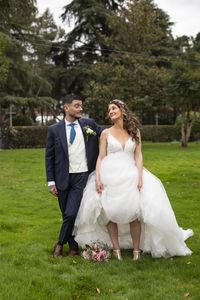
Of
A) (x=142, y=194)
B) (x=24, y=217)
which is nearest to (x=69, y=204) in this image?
(x=142, y=194)

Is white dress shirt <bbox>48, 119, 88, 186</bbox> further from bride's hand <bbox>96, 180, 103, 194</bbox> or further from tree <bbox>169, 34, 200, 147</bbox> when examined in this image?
tree <bbox>169, 34, 200, 147</bbox>

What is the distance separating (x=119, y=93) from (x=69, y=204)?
25350 mm

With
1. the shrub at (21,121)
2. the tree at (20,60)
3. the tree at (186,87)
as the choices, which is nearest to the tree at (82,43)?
the tree at (20,60)

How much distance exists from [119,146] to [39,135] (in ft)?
92.3

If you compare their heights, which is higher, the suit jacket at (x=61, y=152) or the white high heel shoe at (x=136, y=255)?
the suit jacket at (x=61, y=152)

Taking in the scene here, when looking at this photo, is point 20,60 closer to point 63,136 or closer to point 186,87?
point 186,87

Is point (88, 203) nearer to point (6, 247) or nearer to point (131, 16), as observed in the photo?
point (6, 247)

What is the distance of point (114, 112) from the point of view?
6.17 metres

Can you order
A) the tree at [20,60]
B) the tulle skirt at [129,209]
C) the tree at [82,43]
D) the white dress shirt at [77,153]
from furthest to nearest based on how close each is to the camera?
1. the tree at [82,43]
2. the tree at [20,60]
3. the white dress shirt at [77,153]
4. the tulle skirt at [129,209]

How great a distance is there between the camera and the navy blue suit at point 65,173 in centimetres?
624

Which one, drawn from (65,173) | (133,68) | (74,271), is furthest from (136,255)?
(133,68)

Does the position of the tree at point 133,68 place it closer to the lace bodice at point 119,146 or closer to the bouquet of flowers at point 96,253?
the lace bodice at point 119,146

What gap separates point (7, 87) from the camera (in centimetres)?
3559

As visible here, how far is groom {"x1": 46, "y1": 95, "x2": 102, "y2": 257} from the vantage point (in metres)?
6.25
